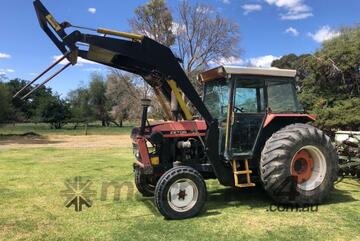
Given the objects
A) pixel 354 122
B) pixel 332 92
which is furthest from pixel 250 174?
pixel 332 92

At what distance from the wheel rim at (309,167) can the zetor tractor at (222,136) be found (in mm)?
16

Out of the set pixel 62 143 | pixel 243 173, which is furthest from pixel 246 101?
pixel 62 143

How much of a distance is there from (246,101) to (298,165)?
54.0 inches

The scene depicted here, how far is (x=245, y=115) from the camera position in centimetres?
655

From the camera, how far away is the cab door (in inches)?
253

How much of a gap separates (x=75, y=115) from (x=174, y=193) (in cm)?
4900

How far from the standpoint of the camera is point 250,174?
262 inches

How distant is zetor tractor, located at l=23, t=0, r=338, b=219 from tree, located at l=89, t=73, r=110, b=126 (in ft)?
193

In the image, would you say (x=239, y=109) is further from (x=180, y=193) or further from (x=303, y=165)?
(x=180, y=193)

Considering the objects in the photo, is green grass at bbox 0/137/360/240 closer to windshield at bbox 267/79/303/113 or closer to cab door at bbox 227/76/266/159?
cab door at bbox 227/76/266/159

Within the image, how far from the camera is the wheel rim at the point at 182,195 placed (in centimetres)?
578

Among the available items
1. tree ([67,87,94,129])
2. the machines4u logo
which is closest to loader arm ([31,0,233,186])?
the machines4u logo

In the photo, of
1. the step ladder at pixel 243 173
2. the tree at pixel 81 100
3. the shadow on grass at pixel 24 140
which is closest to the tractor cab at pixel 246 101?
the step ladder at pixel 243 173

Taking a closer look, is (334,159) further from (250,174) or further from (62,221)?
(62,221)
